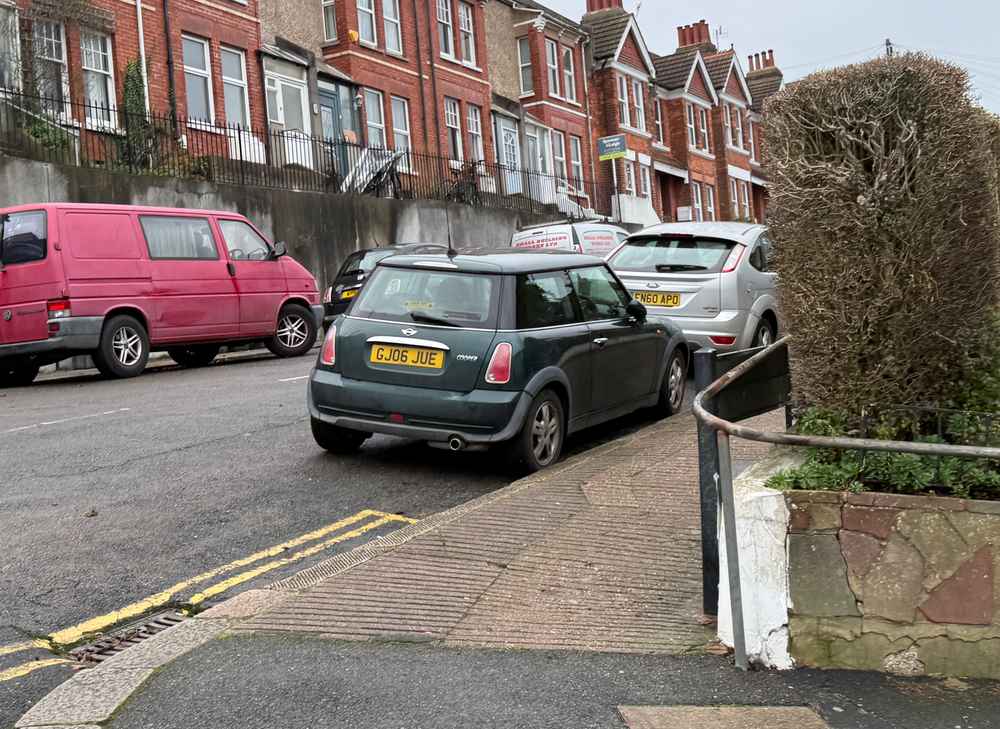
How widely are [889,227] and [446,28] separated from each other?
31.5 metres

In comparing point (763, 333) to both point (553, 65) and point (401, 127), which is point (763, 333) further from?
point (553, 65)

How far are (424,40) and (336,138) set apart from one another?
622 centimetres

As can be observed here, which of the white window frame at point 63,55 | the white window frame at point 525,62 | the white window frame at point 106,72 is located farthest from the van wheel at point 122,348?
the white window frame at point 525,62

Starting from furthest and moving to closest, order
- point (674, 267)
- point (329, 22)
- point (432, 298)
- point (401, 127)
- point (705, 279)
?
point (401, 127), point (329, 22), point (674, 267), point (705, 279), point (432, 298)

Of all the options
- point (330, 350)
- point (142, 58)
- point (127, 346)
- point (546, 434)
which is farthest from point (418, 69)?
point (546, 434)

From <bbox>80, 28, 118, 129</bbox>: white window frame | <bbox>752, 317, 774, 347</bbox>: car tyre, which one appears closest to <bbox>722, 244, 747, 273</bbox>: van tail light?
<bbox>752, 317, 774, 347</bbox>: car tyre

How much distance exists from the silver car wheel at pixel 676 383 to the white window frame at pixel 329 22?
2211 cm

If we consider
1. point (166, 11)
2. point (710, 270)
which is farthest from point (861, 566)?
point (166, 11)

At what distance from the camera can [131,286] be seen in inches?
540

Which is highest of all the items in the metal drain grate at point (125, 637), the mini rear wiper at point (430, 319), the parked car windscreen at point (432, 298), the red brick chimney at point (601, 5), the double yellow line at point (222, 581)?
the red brick chimney at point (601, 5)

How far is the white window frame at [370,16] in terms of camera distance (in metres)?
29.7

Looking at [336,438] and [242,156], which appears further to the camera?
[242,156]

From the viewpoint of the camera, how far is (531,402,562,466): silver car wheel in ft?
24.7

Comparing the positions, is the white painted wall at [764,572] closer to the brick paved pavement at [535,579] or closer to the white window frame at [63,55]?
the brick paved pavement at [535,579]
